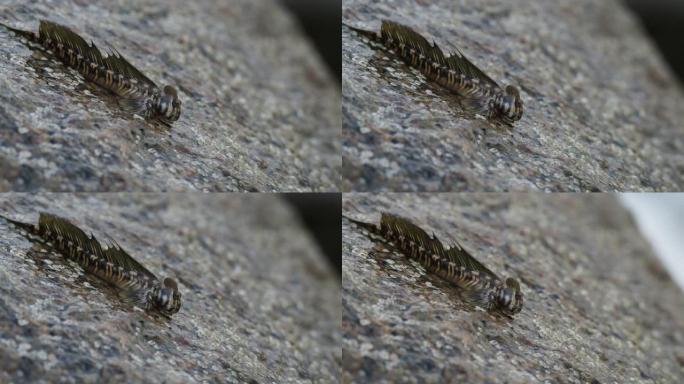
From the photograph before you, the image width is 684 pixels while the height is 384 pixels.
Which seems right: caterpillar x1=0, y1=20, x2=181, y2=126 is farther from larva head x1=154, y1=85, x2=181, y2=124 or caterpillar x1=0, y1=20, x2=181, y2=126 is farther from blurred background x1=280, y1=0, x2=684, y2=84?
blurred background x1=280, y1=0, x2=684, y2=84

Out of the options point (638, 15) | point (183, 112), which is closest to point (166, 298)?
point (183, 112)

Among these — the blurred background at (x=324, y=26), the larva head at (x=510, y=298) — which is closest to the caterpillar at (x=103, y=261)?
the larva head at (x=510, y=298)

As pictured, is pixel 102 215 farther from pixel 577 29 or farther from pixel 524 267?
pixel 577 29

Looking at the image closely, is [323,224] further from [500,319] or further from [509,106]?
[500,319]

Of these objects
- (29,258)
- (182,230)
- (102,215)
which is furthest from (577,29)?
(29,258)

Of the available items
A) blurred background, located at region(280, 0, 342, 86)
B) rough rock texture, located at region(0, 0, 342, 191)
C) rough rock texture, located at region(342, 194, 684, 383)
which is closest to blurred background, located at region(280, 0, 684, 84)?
blurred background, located at region(280, 0, 342, 86)
